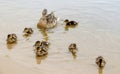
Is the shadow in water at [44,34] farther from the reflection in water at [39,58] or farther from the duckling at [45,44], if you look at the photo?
the reflection in water at [39,58]

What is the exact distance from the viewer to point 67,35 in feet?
27.9

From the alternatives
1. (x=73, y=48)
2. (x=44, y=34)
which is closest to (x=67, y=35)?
(x=44, y=34)

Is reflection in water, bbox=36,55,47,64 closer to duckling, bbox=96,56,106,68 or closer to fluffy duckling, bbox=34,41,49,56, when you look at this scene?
fluffy duckling, bbox=34,41,49,56

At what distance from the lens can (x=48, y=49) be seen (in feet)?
25.1

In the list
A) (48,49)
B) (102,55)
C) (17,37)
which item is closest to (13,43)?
(17,37)

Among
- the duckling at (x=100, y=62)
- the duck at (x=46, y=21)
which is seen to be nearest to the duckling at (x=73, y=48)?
the duckling at (x=100, y=62)

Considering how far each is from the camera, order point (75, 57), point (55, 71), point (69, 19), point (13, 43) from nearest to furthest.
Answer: point (55, 71) < point (75, 57) < point (13, 43) < point (69, 19)

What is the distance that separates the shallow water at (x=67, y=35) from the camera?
23.0 ft

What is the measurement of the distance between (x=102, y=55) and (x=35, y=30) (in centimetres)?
221

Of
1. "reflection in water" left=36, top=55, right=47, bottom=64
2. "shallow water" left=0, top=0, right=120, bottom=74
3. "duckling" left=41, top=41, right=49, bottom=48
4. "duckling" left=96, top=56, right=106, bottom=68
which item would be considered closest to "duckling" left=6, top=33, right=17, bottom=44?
"shallow water" left=0, top=0, right=120, bottom=74

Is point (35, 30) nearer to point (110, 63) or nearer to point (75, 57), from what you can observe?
point (75, 57)

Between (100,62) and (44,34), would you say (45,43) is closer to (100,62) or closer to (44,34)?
(44,34)

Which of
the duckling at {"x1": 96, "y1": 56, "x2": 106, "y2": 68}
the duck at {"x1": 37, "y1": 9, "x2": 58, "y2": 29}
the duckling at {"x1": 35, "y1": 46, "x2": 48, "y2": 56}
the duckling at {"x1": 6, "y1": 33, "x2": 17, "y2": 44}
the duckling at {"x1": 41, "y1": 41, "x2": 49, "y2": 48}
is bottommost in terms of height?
A: the duckling at {"x1": 96, "y1": 56, "x2": 106, "y2": 68}

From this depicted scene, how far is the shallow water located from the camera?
7.00 metres
